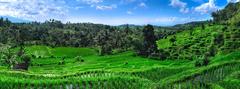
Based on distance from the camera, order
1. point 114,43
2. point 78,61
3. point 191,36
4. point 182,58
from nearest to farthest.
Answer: point 182,58
point 78,61
point 191,36
point 114,43

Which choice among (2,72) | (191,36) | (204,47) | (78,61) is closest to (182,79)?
(2,72)

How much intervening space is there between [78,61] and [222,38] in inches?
2090

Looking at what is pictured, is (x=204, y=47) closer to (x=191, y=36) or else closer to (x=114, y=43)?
(x=191, y=36)

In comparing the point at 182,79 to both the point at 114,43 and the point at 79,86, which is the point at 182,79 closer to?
the point at 79,86

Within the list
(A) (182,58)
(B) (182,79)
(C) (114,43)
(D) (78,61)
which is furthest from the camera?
(C) (114,43)

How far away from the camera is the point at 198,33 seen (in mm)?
165750

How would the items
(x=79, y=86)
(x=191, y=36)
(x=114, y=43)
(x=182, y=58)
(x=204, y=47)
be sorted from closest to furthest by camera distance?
(x=79, y=86), (x=182, y=58), (x=204, y=47), (x=191, y=36), (x=114, y=43)

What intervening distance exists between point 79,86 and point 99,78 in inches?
26.9

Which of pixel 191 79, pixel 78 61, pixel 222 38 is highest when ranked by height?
pixel 191 79

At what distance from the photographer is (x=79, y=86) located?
1048 centimetres

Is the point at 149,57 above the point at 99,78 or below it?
below

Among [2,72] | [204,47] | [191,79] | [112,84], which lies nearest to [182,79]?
[191,79]

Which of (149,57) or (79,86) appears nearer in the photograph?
(79,86)

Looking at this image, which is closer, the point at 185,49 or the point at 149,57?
the point at 149,57
